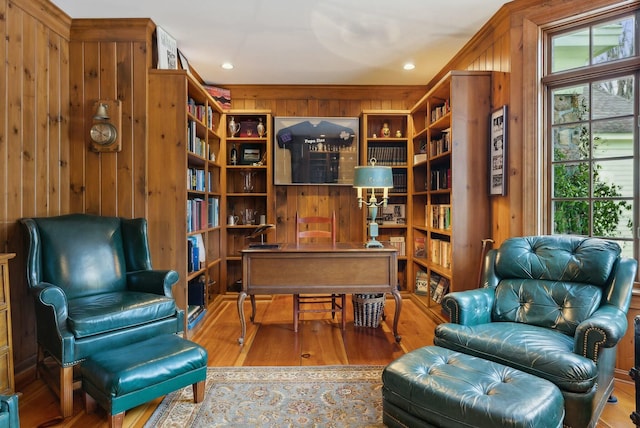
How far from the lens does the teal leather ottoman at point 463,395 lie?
137 cm

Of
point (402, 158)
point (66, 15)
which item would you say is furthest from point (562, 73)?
point (66, 15)

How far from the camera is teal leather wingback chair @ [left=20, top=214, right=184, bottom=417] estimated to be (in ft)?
6.40

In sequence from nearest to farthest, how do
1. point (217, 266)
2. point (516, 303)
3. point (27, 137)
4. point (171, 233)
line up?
1. point (516, 303)
2. point (27, 137)
3. point (171, 233)
4. point (217, 266)

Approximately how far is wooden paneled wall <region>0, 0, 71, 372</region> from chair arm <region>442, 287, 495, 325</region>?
2.92m

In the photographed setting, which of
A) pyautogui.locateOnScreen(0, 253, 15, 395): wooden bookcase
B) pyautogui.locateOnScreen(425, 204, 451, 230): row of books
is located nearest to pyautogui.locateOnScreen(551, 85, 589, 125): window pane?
pyautogui.locateOnScreen(425, 204, 451, 230): row of books

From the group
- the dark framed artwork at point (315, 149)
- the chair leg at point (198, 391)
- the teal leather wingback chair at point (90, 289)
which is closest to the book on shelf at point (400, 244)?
the dark framed artwork at point (315, 149)

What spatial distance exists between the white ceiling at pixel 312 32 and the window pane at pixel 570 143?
3.63 feet

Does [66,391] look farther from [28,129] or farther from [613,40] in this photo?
[613,40]

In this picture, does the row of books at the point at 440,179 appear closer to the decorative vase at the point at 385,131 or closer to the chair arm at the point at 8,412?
the decorative vase at the point at 385,131

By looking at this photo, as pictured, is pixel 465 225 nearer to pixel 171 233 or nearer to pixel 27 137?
pixel 171 233

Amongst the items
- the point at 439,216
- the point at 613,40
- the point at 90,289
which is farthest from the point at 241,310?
the point at 613,40

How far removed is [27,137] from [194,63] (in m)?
1.88

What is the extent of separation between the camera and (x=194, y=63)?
3867 millimetres

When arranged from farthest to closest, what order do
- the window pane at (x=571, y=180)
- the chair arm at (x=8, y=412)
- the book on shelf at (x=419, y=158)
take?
the book on shelf at (x=419, y=158) → the window pane at (x=571, y=180) → the chair arm at (x=8, y=412)
